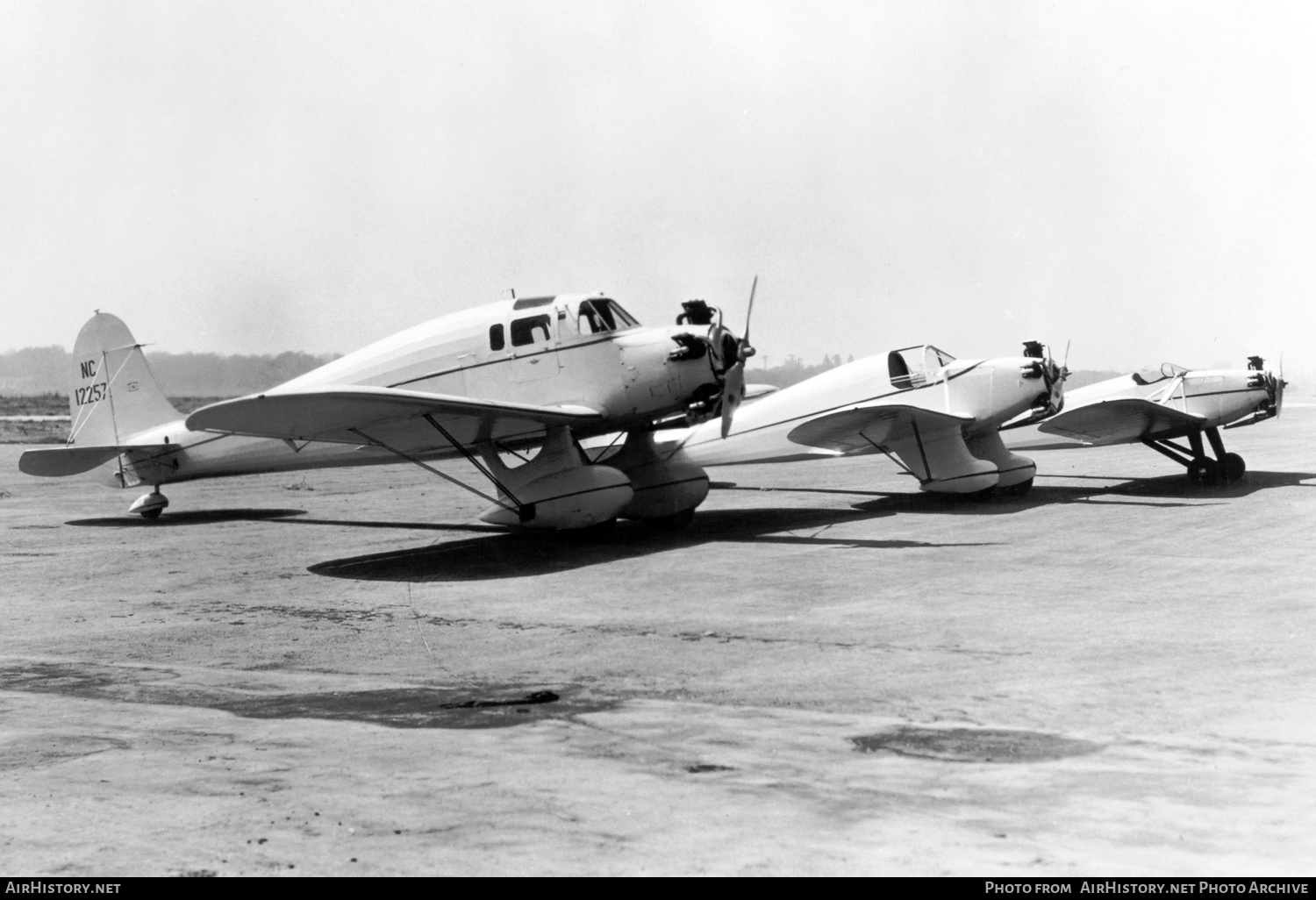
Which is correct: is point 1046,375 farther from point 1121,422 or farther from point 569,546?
point 569,546

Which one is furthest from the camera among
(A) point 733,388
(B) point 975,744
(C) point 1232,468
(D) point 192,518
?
(D) point 192,518

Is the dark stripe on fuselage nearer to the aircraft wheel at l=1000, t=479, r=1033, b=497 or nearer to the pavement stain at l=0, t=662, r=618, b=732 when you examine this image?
the aircraft wheel at l=1000, t=479, r=1033, b=497

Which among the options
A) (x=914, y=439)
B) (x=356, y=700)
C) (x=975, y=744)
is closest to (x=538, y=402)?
(x=914, y=439)

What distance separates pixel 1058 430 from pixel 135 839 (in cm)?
1722

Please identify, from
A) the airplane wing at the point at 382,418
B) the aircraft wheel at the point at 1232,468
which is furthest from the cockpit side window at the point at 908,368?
the aircraft wheel at the point at 1232,468

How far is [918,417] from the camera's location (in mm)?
16859

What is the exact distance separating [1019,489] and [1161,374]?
145 inches

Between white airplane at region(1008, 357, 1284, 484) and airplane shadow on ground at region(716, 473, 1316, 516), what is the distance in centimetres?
51

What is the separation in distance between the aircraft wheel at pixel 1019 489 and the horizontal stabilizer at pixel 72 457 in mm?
13696

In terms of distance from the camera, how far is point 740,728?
5883mm

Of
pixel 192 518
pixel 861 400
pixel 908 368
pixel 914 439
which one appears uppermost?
pixel 908 368

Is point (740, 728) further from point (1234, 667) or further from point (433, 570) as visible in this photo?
point (433, 570)
